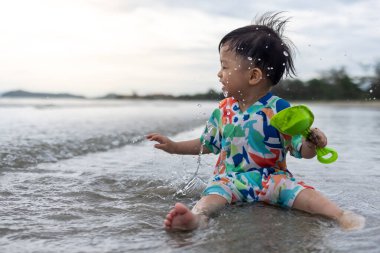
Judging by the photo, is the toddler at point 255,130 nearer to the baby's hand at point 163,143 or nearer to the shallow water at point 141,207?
the baby's hand at point 163,143

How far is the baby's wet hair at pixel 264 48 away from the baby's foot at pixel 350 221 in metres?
1.06

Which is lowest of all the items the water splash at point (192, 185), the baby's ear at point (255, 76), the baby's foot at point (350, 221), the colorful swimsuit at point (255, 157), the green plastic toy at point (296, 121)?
the water splash at point (192, 185)

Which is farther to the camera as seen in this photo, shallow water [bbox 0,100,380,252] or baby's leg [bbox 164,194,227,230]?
baby's leg [bbox 164,194,227,230]

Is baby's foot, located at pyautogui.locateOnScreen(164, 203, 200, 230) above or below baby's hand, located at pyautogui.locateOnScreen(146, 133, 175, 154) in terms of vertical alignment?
below

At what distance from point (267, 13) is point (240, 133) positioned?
0.92 meters

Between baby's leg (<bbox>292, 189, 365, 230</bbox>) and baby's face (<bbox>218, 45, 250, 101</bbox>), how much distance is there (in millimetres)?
756

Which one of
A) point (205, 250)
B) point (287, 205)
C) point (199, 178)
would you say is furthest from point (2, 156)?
point (205, 250)

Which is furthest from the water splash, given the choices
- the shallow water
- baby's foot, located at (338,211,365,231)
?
baby's foot, located at (338,211,365,231)

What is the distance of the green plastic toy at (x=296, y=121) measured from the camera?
276cm

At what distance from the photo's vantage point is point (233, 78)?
3.21m

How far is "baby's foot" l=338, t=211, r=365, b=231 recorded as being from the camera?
2405mm

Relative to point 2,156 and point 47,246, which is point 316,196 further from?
point 2,156

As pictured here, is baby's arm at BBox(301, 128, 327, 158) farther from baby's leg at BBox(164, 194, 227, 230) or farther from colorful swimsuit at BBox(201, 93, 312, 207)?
baby's leg at BBox(164, 194, 227, 230)

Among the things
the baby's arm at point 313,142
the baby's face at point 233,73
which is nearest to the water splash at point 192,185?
the baby's face at point 233,73
